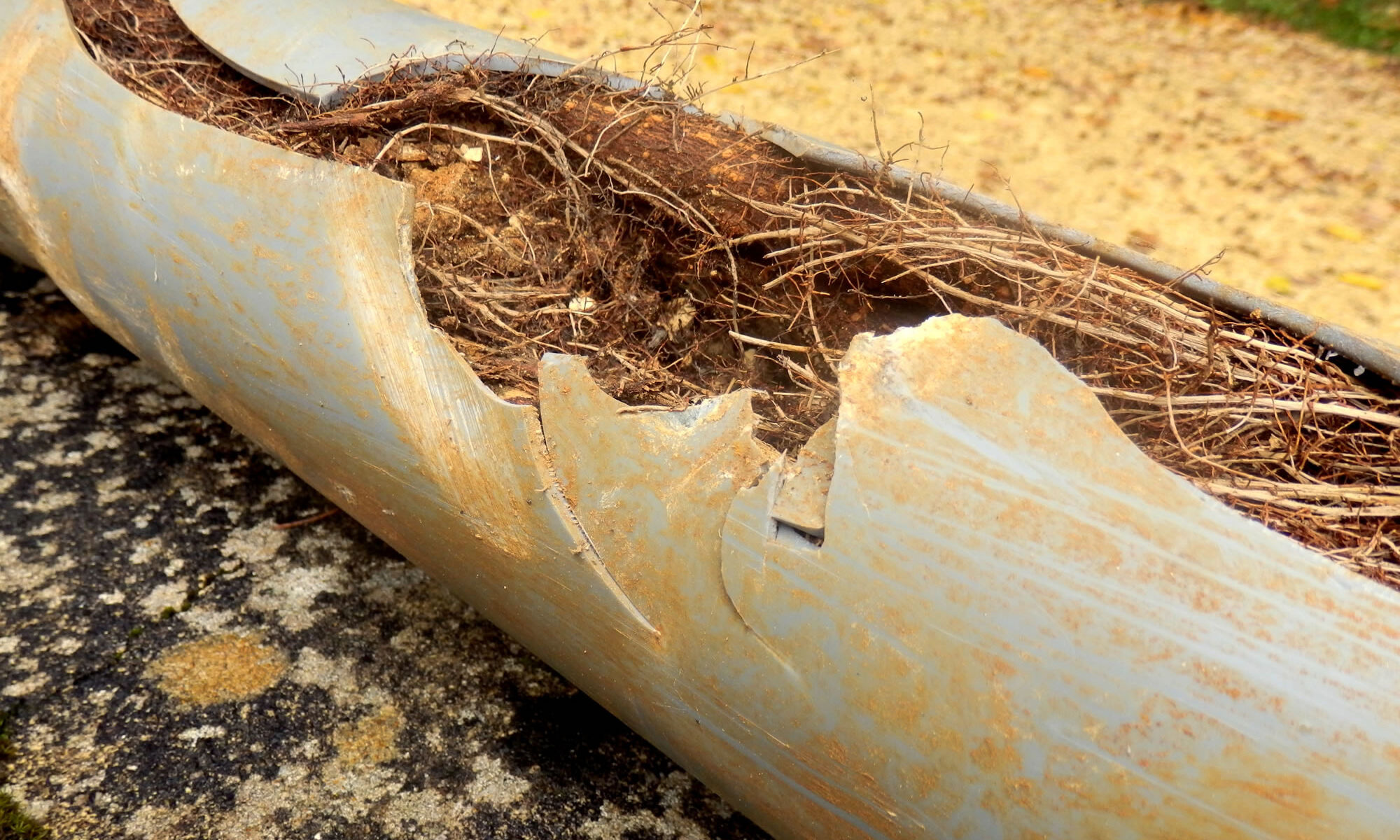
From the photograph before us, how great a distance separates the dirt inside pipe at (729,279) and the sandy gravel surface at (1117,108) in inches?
66.9

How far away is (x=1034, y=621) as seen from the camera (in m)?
1.14

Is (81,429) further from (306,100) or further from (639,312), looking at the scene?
(639,312)

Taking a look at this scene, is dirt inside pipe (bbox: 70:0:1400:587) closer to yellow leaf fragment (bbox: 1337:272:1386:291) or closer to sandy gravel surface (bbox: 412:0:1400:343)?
sandy gravel surface (bbox: 412:0:1400:343)

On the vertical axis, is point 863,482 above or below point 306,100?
below

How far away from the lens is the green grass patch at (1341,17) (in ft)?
16.0

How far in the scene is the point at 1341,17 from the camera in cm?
502

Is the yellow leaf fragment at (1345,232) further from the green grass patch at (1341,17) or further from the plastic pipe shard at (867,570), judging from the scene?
the plastic pipe shard at (867,570)

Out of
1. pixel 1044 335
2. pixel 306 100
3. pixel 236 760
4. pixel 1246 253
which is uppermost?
pixel 306 100

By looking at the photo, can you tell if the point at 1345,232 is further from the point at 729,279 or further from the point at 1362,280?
the point at 729,279

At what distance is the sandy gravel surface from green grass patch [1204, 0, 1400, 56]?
10cm

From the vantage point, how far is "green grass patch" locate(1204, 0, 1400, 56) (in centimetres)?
486

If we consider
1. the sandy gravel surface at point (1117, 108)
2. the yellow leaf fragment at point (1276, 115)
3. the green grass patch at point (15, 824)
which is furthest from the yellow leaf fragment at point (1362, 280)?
the green grass patch at point (15, 824)

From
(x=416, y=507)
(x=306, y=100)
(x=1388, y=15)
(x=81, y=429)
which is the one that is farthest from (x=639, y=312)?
(x=1388, y=15)

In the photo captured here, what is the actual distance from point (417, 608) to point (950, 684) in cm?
124
